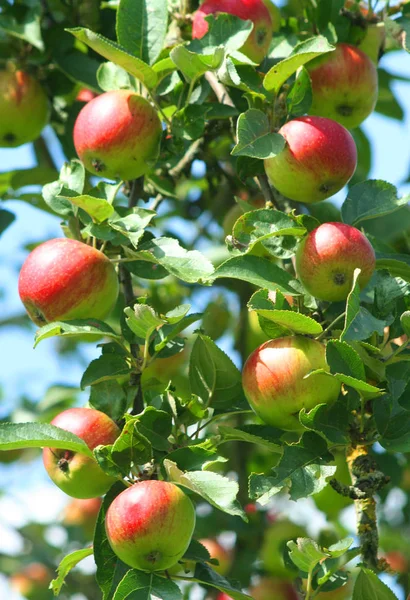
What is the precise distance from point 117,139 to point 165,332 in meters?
0.40

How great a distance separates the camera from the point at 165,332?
4.88 ft

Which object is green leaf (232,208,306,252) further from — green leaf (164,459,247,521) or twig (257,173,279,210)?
green leaf (164,459,247,521)

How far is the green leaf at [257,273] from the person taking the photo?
136 centimetres

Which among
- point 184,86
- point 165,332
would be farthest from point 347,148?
point 165,332

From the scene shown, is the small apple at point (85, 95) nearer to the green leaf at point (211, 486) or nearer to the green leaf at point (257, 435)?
the green leaf at point (257, 435)

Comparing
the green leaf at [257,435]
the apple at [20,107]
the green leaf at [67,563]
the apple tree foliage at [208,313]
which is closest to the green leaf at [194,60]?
the apple tree foliage at [208,313]

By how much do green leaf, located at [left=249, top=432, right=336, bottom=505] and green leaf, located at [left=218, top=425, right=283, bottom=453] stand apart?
64mm

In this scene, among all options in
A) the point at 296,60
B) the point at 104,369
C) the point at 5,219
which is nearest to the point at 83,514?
the point at 5,219

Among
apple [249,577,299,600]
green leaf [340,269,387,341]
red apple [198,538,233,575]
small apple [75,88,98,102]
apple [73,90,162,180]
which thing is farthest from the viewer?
red apple [198,538,233,575]

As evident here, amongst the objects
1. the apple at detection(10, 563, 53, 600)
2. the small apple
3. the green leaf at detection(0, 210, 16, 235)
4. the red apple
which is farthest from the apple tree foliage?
the apple at detection(10, 563, 53, 600)

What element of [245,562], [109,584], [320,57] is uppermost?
[320,57]

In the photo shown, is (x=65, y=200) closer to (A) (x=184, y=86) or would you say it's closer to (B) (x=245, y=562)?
(A) (x=184, y=86)

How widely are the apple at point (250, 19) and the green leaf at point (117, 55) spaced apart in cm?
19

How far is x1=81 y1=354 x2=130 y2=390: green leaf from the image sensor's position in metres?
1.48
